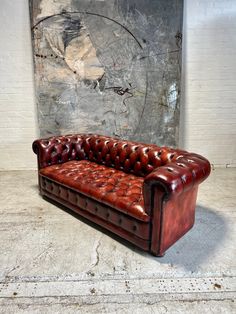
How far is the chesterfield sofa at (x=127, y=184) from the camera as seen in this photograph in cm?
175

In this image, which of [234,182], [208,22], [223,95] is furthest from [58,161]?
[208,22]

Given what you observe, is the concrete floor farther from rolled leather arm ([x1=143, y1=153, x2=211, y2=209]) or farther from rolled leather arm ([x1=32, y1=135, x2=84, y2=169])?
rolled leather arm ([x1=32, y1=135, x2=84, y2=169])

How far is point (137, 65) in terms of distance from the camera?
356cm

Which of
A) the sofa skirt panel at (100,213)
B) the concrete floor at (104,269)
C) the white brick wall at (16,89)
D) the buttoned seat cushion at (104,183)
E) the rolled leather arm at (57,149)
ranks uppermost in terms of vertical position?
the white brick wall at (16,89)

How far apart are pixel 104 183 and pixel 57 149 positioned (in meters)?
0.96

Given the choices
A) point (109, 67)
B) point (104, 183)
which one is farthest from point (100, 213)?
point (109, 67)

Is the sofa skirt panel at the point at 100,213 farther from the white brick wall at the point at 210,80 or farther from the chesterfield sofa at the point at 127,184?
the white brick wall at the point at 210,80

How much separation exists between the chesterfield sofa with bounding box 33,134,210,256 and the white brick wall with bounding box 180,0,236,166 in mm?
1563

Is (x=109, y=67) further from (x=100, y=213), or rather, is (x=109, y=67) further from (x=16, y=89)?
(x=100, y=213)

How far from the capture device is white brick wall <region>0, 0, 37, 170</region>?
11.4 feet

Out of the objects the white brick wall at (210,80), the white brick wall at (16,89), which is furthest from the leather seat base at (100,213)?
the white brick wall at (210,80)

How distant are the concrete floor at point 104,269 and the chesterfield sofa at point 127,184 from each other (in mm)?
133

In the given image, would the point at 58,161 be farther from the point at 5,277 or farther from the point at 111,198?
the point at 5,277

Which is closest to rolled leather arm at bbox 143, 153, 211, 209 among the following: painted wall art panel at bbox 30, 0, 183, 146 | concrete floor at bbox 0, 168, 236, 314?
concrete floor at bbox 0, 168, 236, 314
